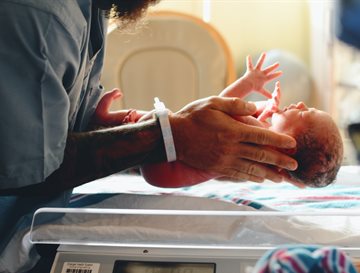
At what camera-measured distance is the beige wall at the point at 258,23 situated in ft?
7.75

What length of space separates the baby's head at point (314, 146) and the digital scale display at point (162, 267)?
364 millimetres

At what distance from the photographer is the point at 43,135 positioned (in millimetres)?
843

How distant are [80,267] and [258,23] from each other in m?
1.90

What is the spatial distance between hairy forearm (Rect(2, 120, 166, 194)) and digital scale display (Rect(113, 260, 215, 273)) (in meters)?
0.23

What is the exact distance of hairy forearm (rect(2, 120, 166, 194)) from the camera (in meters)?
0.95

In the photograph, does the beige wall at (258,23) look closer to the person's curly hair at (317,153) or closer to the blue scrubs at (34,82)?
the person's curly hair at (317,153)

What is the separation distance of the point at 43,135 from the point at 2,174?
3.6 inches

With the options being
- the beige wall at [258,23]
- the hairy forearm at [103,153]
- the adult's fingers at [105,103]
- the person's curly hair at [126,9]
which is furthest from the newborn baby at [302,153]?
the beige wall at [258,23]

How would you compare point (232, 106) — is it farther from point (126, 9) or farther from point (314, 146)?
point (126, 9)

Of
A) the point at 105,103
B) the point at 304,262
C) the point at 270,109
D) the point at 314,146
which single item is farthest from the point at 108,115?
the point at 304,262

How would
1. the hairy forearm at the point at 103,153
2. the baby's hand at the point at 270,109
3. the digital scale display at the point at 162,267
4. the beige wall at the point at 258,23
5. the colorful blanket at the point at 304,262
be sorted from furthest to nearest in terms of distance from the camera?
the beige wall at the point at 258,23 < the baby's hand at the point at 270,109 < the hairy forearm at the point at 103,153 < the digital scale display at the point at 162,267 < the colorful blanket at the point at 304,262


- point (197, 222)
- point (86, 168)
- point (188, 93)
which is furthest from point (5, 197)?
point (188, 93)

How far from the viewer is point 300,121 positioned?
106cm

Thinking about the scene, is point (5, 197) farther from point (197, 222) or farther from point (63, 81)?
point (197, 222)
